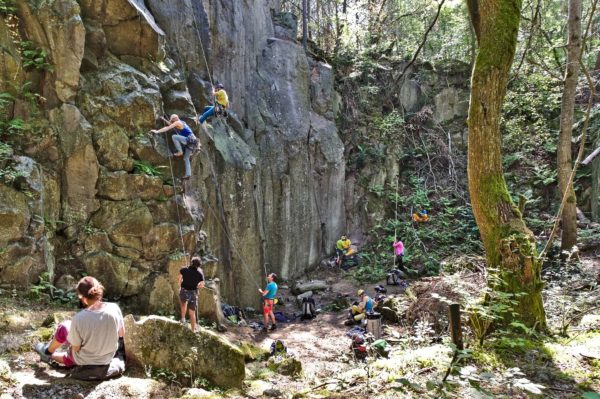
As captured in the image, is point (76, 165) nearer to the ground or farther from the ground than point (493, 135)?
nearer to the ground

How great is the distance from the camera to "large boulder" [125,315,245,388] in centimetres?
513

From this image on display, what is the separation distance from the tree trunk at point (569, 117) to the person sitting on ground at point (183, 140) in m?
9.54

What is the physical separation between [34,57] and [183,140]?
11.5 feet

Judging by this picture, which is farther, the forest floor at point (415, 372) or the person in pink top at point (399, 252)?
the person in pink top at point (399, 252)

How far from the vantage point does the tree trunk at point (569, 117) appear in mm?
10273

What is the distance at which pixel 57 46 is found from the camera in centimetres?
852

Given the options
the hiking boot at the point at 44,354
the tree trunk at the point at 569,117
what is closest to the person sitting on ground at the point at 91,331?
the hiking boot at the point at 44,354

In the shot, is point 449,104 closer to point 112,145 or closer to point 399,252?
point 399,252

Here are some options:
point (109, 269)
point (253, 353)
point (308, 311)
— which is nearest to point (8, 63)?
point (109, 269)

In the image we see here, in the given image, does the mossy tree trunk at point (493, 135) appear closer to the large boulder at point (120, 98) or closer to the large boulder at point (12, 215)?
the large boulder at point (120, 98)

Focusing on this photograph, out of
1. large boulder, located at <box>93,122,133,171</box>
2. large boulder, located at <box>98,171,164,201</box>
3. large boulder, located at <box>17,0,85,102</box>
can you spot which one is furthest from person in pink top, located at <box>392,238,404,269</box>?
large boulder, located at <box>17,0,85,102</box>

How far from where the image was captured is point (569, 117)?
1116cm

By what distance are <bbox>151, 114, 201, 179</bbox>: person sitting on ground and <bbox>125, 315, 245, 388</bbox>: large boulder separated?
17.7ft

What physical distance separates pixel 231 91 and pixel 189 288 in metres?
8.92
